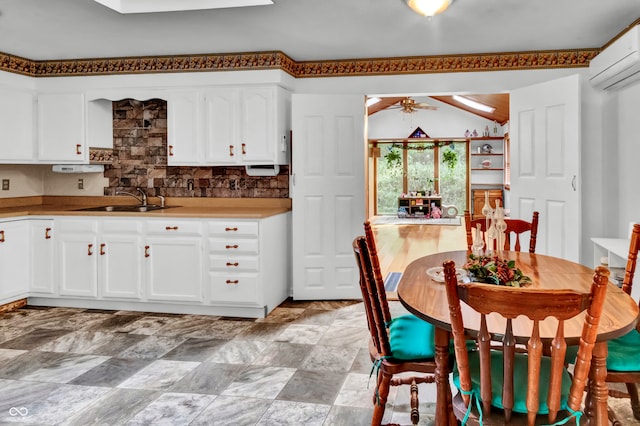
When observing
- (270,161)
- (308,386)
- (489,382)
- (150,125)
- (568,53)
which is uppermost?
(568,53)

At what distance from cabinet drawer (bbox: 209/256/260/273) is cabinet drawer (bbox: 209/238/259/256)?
0.16ft

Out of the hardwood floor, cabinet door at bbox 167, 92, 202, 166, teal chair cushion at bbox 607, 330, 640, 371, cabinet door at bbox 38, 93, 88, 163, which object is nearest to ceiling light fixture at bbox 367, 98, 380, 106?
the hardwood floor

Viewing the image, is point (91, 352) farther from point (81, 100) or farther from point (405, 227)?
point (405, 227)

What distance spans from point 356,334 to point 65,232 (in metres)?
2.73

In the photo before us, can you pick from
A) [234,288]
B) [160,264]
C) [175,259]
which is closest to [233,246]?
[234,288]

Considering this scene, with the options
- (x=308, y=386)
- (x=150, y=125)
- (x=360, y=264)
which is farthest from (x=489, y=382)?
(x=150, y=125)

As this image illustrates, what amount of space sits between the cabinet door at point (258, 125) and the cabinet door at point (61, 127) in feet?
5.25

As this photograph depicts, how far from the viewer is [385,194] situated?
45.6 ft

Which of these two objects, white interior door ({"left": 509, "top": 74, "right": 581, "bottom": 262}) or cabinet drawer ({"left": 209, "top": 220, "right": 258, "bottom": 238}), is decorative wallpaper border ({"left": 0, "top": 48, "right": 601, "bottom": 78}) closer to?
white interior door ({"left": 509, "top": 74, "right": 581, "bottom": 262})

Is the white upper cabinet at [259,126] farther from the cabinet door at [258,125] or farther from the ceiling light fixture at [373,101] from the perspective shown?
the ceiling light fixture at [373,101]

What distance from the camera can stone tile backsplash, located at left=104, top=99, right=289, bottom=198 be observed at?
5.07 m

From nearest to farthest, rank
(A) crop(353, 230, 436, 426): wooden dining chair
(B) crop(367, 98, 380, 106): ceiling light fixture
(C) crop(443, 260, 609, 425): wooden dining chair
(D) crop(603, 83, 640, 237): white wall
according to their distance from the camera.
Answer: (C) crop(443, 260, 609, 425): wooden dining chair < (A) crop(353, 230, 436, 426): wooden dining chair < (D) crop(603, 83, 640, 237): white wall < (B) crop(367, 98, 380, 106): ceiling light fixture

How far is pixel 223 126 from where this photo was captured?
470cm

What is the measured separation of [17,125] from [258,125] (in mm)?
2258
